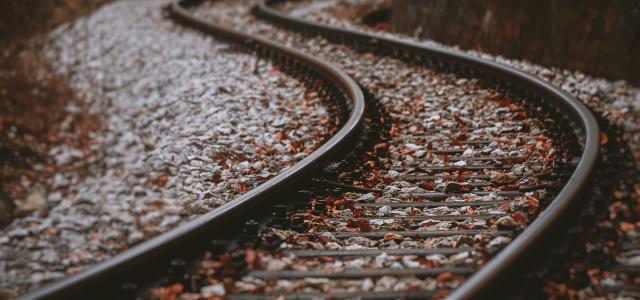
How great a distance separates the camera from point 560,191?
3643 mm

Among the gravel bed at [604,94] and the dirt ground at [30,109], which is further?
the dirt ground at [30,109]

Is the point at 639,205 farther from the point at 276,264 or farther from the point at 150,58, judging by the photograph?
the point at 150,58

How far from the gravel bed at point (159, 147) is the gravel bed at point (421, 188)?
0.99 metres

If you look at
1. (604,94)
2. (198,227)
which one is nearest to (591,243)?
(198,227)

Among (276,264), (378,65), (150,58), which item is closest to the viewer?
(276,264)

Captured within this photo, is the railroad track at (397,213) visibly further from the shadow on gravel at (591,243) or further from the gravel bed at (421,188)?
the shadow on gravel at (591,243)

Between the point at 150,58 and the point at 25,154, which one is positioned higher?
the point at 150,58

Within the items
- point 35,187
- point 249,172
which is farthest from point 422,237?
point 35,187

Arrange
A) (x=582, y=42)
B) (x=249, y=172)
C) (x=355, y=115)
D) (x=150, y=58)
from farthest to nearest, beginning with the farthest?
(x=150, y=58) < (x=582, y=42) < (x=355, y=115) < (x=249, y=172)

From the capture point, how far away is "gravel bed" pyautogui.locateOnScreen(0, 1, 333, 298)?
4.88m

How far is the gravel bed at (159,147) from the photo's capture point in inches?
192

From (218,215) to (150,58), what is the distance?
23.9 ft

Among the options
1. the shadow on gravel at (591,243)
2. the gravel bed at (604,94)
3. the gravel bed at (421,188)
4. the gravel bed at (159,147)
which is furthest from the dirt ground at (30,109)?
the gravel bed at (604,94)

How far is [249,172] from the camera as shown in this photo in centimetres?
491
